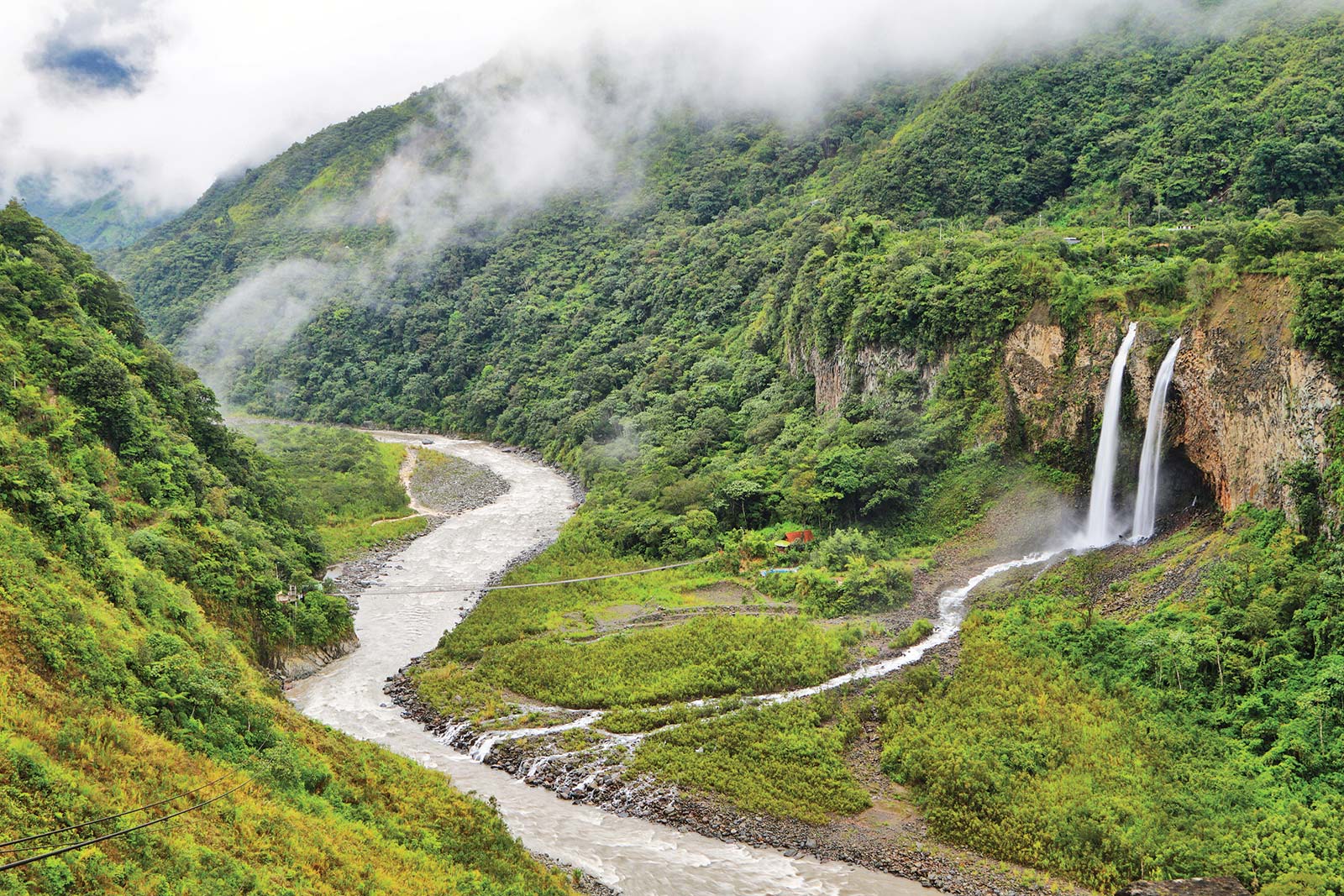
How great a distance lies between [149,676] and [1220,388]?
106ft

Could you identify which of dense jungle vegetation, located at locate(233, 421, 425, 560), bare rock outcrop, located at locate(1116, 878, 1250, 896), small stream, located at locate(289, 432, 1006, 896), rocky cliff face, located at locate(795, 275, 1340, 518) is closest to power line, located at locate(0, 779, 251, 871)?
small stream, located at locate(289, 432, 1006, 896)

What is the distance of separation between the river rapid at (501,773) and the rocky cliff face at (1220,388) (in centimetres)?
1852

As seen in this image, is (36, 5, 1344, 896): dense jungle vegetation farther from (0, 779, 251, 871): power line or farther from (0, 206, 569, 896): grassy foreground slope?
(0, 779, 251, 871): power line

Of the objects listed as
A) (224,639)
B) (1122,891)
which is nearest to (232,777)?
(224,639)

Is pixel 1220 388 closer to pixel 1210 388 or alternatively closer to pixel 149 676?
pixel 1210 388

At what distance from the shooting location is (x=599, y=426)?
73.1m

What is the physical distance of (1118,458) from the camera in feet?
124

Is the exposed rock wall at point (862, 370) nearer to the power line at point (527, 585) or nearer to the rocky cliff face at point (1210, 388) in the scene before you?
the rocky cliff face at point (1210, 388)

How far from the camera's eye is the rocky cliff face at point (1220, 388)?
29266 millimetres

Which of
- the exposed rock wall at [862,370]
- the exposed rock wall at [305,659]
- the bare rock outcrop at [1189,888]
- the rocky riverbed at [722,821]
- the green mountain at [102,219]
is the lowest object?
the bare rock outcrop at [1189,888]

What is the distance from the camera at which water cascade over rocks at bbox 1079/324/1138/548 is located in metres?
37.2

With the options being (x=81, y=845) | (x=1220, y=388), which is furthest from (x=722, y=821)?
(x=1220, y=388)

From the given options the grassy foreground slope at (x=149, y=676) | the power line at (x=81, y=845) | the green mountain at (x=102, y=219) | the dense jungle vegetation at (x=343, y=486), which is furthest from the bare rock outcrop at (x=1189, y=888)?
the green mountain at (x=102, y=219)

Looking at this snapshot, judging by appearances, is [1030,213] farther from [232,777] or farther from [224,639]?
[232,777]
